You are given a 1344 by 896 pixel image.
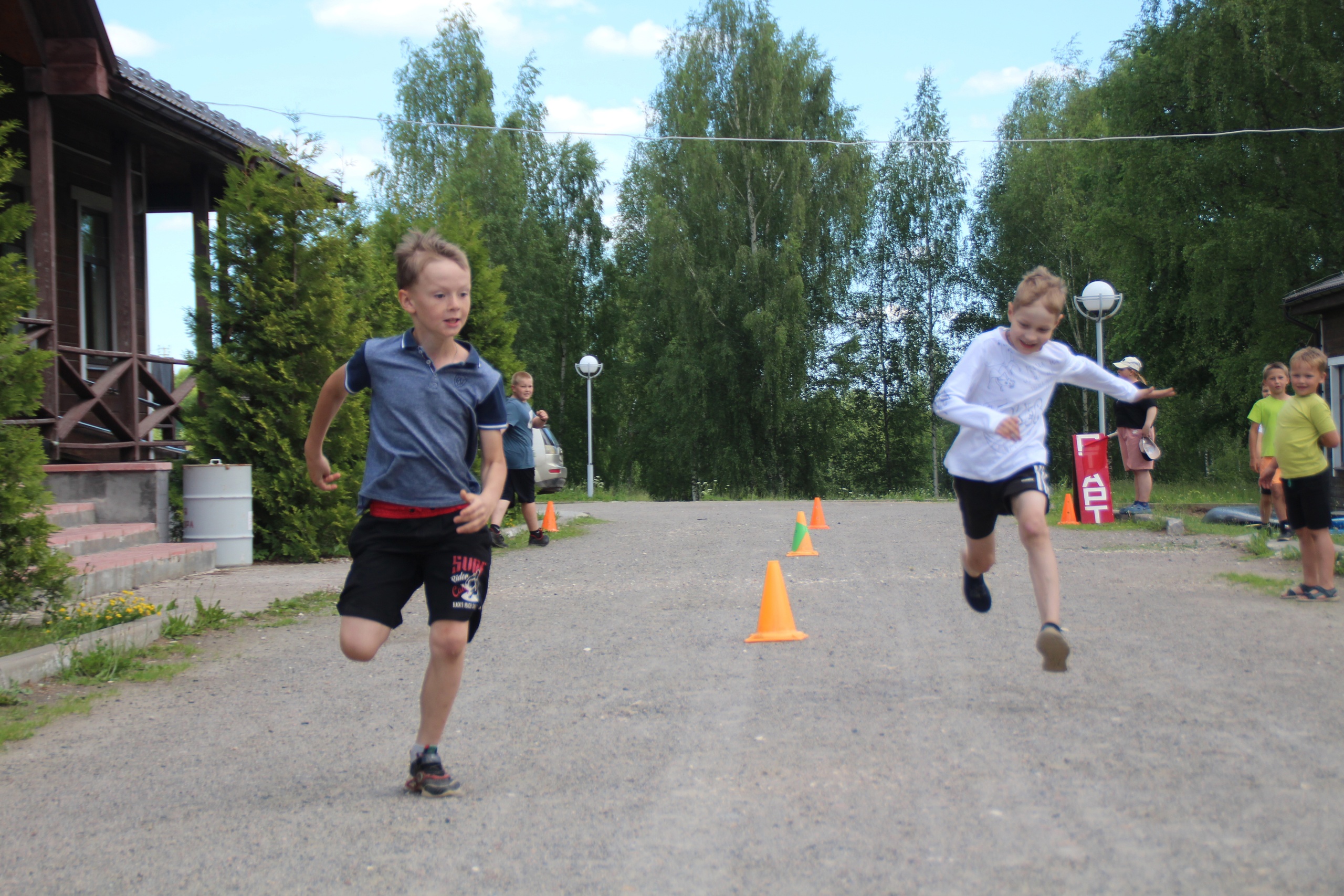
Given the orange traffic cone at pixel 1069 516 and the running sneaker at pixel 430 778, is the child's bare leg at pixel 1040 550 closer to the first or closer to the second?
the running sneaker at pixel 430 778

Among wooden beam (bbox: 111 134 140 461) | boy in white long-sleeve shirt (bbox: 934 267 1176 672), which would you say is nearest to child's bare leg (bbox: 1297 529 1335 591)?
boy in white long-sleeve shirt (bbox: 934 267 1176 672)

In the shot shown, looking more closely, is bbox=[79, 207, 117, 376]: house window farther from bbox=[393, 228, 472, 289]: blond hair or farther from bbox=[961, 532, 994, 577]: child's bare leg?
bbox=[961, 532, 994, 577]: child's bare leg

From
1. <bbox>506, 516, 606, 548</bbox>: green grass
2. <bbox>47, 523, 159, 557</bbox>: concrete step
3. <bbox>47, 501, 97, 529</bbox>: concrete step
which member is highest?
<bbox>47, 501, 97, 529</bbox>: concrete step

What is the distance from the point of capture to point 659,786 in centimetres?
382

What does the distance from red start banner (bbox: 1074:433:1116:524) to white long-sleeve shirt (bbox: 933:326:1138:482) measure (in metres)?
9.48

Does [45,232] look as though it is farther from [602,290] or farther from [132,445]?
[602,290]

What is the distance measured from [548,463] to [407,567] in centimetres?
1909

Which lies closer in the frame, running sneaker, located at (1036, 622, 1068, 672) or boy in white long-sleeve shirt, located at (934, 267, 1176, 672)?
running sneaker, located at (1036, 622, 1068, 672)

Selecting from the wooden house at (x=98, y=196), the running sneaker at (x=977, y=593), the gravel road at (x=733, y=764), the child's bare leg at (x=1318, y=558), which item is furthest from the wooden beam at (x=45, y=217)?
the child's bare leg at (x=1318, y=558)

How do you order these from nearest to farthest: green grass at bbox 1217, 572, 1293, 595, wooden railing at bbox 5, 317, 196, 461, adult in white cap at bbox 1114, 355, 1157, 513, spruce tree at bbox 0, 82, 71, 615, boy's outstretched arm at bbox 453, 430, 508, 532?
1. boy's outstretched arm at bbox 453, 430, 508, 532
2. spruce tree at bbox 0, 82, 71, 615
3. green grass at bbox 1217, 572, 1293, 595
4. wooden railing at bbox 5, 317, 196, 461
5. adult in white cap at bbox 1114, 355, 1157, 513

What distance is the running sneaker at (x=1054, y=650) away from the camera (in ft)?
14.5

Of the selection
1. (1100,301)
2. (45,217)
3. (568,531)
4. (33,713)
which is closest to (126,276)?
(45,217)

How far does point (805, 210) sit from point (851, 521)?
20.0m

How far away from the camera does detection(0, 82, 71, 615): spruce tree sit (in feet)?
21.1
